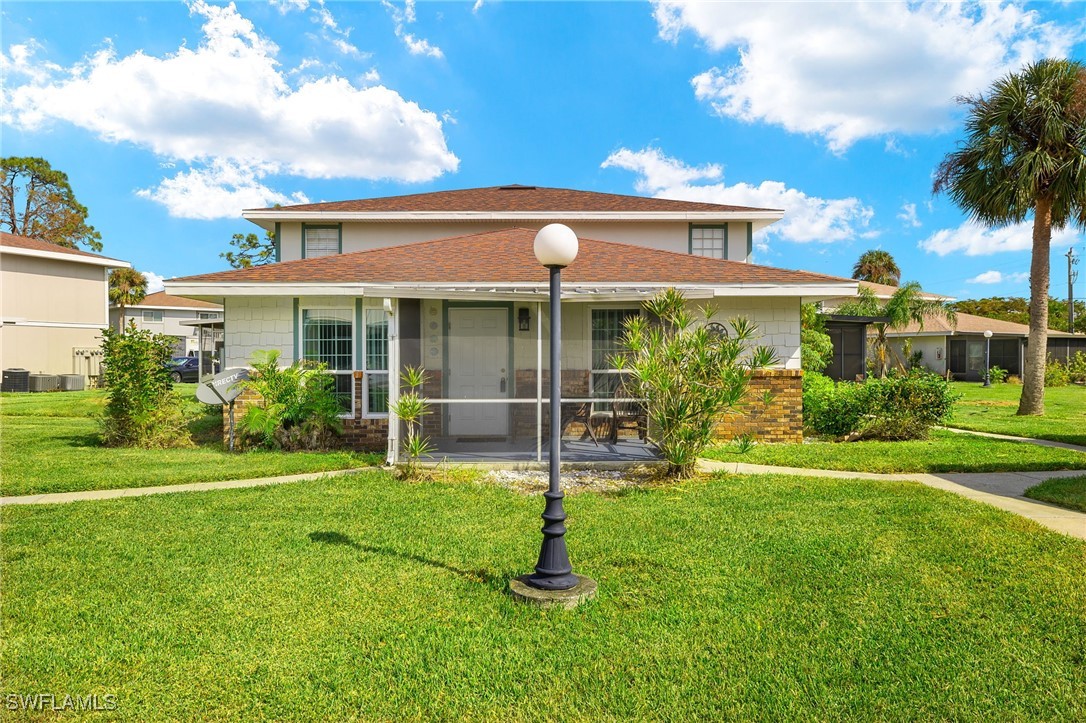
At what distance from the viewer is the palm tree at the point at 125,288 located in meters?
36.4

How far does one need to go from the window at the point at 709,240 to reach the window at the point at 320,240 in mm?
9077

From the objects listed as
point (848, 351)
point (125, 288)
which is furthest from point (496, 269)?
point (125, 288)

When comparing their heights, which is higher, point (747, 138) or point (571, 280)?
point (747, 138)

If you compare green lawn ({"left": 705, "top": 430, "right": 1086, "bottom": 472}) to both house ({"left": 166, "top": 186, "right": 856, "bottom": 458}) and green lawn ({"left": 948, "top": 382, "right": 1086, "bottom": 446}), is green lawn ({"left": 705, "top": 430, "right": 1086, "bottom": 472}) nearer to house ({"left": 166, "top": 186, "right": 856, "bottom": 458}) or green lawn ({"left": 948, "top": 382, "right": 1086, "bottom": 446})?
house ({"left": 166, "top": 186, "right": 856, "bottom": 458})

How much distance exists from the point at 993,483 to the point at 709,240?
943 centimetres

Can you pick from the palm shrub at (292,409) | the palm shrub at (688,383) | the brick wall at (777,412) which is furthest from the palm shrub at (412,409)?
the brick wall at (777,412)

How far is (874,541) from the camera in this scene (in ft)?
17.6

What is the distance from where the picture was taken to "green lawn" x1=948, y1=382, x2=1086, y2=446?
39.8 ft

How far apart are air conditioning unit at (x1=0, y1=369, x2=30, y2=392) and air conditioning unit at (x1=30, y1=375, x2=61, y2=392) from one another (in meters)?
0.15

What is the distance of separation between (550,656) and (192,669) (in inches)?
75.3

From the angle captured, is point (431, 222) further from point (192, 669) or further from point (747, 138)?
point (192, 669)

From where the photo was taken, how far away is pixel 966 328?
28.8 meters

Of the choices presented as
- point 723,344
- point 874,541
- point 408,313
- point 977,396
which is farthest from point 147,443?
point 977,396

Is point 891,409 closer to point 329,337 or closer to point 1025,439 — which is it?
point 1025,439
